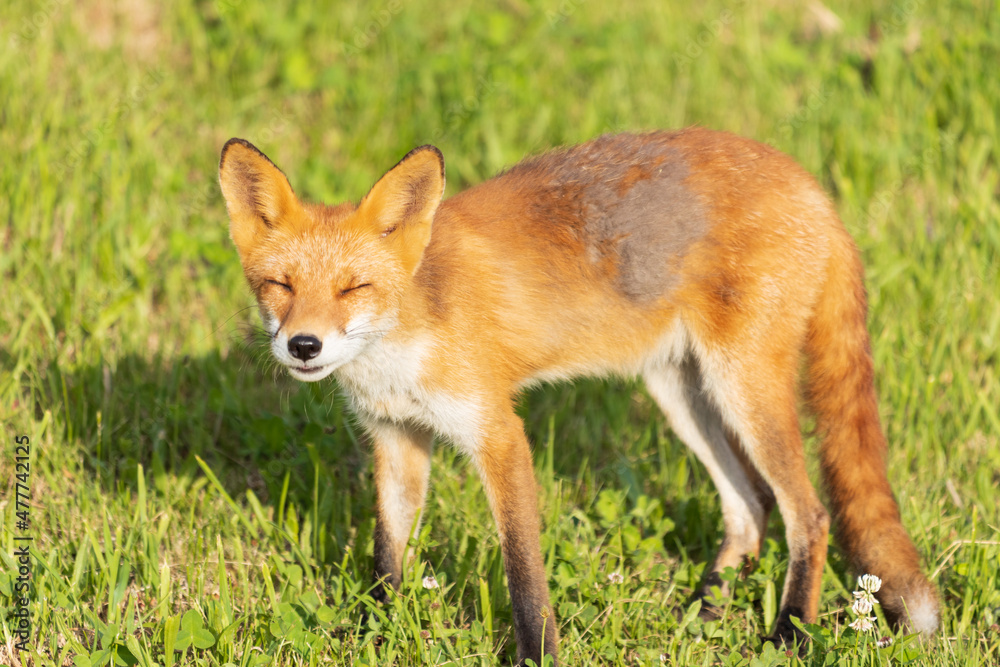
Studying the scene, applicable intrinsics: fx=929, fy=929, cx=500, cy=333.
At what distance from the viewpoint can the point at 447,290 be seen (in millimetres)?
3586

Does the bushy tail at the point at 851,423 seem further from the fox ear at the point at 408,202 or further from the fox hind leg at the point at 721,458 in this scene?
the fox ear at the point at 408,202

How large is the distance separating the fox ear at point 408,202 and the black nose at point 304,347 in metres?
0.55

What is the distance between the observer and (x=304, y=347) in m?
3.05

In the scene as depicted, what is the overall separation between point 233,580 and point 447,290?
166 centimetres

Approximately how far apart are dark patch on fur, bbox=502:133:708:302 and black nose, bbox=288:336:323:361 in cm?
127

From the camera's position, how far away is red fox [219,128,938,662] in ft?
11.2
